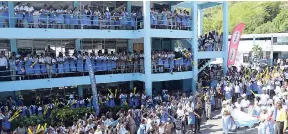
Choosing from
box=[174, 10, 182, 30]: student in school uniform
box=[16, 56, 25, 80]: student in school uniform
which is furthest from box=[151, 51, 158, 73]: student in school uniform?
box=[16, 56, 25, 80]: student in school uniform

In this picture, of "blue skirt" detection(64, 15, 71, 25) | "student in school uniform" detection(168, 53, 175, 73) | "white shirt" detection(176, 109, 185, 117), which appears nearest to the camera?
"white shirt" detection(176, 109, 185, 117)

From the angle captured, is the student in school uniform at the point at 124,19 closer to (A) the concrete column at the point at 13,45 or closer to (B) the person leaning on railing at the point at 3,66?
(A) the concrete column at the point at 13,45

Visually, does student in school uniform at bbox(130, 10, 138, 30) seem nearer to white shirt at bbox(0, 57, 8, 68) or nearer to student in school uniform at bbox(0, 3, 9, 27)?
student in school uniform at bbox(0, 3, 9, 27)

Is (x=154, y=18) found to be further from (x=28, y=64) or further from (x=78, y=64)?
(x=28, y=64)

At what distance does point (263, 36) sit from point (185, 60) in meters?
24.2

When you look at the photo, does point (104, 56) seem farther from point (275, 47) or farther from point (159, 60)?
point (275, 47)

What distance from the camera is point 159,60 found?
17703 millimetres

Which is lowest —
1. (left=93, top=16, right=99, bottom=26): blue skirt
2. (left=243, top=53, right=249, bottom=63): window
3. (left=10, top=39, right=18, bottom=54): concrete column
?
(left=243, top=53, right=249, bottom=63): window

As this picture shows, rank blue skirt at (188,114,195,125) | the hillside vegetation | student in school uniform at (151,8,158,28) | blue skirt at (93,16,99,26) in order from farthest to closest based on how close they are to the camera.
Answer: the hillside vegetation, student in school uniform at (151,8,158,28), blue skirt at (93,16,99,26), blue skirt at (188,114,195,125)

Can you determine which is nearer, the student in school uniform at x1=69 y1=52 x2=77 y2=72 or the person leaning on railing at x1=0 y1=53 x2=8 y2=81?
the person leaning on railing at x1=0 y1=53 x2=8 y2=81

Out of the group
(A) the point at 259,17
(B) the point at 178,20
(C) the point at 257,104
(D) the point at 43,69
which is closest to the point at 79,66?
(D) the point at 43,69

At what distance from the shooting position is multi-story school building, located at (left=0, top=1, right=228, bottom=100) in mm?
15281

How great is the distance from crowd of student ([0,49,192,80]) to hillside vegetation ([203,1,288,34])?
41889mm

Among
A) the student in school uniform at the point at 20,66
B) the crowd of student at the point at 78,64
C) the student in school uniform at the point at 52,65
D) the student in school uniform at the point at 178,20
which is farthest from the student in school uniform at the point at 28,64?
the student in school uniform at the point at 178,20
